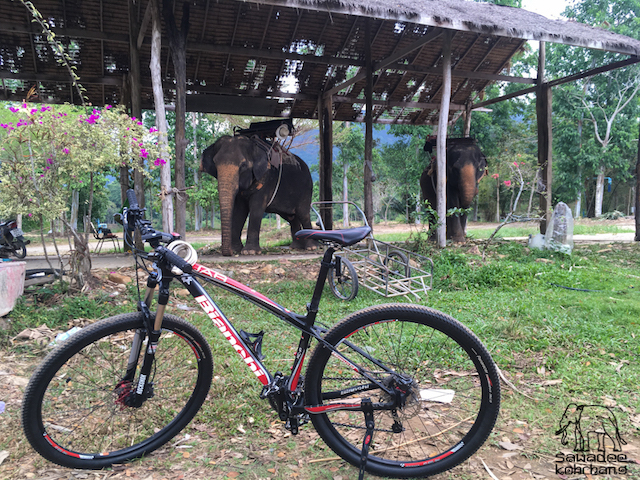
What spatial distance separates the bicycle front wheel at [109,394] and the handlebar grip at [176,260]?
0.31 metres

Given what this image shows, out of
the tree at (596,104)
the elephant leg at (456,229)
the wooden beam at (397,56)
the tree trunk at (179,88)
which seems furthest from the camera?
the tree at (596,104)

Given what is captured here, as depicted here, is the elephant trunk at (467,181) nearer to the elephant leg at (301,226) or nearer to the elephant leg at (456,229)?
the elephant leg at (456,229)

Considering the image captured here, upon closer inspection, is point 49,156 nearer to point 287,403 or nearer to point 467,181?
point 287,403

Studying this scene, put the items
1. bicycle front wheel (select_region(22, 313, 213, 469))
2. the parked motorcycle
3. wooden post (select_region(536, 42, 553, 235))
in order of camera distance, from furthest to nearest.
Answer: wooden post (select_region(536, 42, 553, 235))
the parked motorcycle
bicycle front wheel (select_region(22, 313, 213, 469))

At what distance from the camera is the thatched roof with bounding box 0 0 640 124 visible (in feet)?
22.9

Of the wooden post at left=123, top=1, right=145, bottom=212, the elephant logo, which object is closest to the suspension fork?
the elephant logo

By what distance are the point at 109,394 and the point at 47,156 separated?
3.13 metres

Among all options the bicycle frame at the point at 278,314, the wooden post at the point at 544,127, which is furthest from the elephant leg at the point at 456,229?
the bicycle frame at the point at 278,314

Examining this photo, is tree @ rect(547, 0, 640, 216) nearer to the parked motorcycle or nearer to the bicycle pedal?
the parked motorcycle

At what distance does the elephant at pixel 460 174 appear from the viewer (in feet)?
30.7

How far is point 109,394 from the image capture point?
223 cm

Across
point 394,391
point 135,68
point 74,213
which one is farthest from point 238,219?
point 394,391

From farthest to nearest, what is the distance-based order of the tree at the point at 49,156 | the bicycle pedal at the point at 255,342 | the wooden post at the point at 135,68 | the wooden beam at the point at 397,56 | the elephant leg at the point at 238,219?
the elephant leg at the point at 238,219 → the wooden beam at the point at 397,56 → the wooden post at the point at 135,68 → the tree at the point at 49,156 → the bicycle pedal at the point at 255,342
